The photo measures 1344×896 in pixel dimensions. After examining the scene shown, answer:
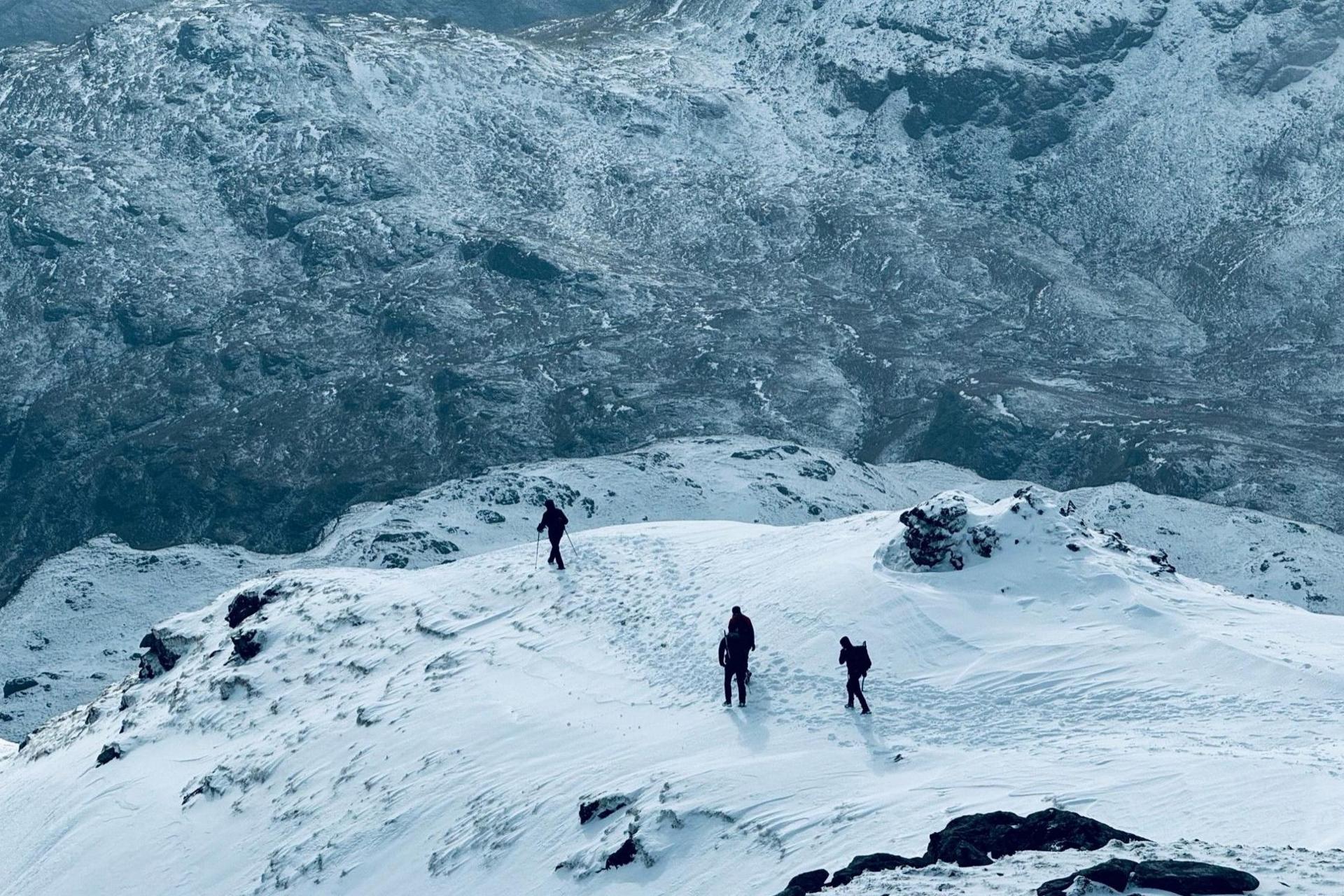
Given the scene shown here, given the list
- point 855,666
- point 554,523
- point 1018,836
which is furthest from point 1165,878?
point 554,523

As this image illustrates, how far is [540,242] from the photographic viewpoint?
163 m

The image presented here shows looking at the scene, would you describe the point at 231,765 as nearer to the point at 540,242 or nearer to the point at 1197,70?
the point at 540,242

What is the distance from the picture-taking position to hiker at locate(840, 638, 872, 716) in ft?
102

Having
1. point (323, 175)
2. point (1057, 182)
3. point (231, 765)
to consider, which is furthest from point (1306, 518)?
point (323, 175)

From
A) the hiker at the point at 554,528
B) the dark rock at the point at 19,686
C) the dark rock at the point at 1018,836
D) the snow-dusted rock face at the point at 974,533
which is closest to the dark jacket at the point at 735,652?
the snow-dusted rock face at the point at 974,533

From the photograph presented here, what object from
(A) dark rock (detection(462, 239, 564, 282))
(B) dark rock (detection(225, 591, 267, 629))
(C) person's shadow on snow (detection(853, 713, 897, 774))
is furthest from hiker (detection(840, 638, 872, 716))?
(A) dark rock (detection(462, 239, 564, 282))

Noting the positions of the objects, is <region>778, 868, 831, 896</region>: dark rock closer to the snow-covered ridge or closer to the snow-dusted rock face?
the snow-dusted rock face

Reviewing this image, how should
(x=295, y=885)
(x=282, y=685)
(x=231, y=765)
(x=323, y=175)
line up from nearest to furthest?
(x=295, y=885) < (x=231, y=765) < (x=282, y=685) < (x=323, y=175)

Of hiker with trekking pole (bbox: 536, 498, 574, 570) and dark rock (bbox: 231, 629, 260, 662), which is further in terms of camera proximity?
dark rock (bbox: 231, 629, 260, 662)

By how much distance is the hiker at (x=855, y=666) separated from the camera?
102ft

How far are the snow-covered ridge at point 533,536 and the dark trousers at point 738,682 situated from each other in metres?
58.8

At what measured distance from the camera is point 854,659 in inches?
1220

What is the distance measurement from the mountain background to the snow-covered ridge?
1341 centimetres

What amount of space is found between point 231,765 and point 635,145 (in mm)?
151176
